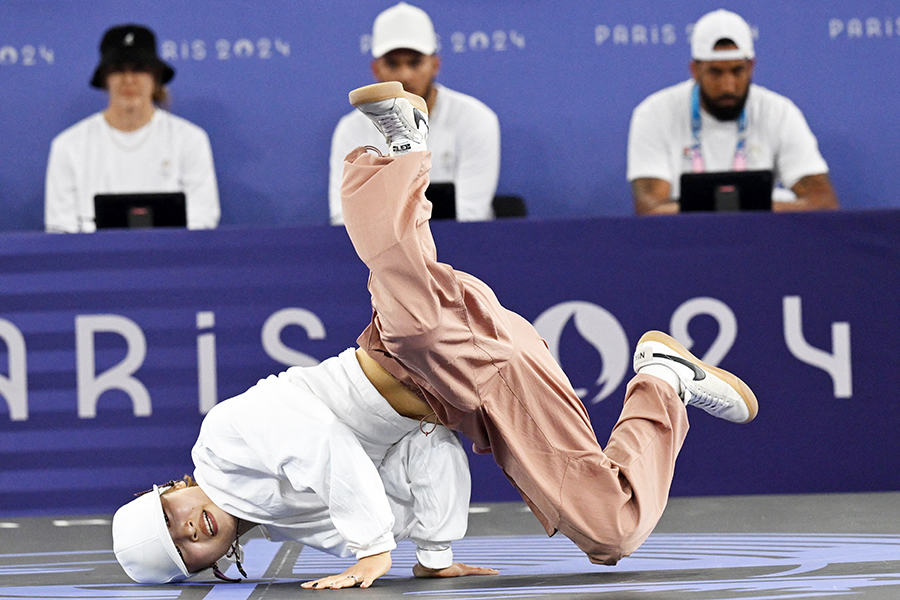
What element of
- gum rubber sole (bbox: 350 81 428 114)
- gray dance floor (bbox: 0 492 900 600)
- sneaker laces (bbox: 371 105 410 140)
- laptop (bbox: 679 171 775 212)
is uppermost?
gum rubber sole (bbox: 350 81 428 114)

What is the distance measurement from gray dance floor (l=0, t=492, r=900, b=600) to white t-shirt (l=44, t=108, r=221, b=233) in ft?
6.91

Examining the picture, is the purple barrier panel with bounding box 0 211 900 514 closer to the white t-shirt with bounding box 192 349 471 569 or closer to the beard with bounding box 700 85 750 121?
the white t-shirt with bounding box 192 349 471 569

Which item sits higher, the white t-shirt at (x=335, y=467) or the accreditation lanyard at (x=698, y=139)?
the accreditation lanyard at (x=698, y=139)

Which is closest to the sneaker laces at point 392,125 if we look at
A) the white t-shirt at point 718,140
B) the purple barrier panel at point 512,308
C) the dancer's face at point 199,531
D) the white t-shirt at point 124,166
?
the dancer's face at point 199,531

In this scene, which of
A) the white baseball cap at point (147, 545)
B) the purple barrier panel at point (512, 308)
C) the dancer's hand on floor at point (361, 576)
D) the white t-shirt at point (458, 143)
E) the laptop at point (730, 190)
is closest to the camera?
the dancer's hand on floor at point (361, 576)

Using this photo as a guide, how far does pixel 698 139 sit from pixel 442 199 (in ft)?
5.89

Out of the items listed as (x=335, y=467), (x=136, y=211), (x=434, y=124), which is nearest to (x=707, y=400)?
(x=335, y=467)

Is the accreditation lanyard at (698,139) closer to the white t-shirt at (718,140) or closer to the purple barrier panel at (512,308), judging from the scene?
the white t-shirt at (718,140)

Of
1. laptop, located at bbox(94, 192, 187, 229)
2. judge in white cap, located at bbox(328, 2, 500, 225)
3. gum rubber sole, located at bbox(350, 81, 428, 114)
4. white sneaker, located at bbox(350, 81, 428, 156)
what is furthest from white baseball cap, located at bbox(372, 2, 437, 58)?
gum rubber sole, located at bbox(350, 81, 428, 114)

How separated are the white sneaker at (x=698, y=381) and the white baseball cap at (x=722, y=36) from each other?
2.50 m

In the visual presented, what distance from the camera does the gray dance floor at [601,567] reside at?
1.98 metres

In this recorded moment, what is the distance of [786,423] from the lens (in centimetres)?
327

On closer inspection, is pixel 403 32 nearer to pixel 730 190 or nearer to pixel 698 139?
pixel 698 139

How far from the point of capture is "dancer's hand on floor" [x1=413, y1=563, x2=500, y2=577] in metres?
2.26
